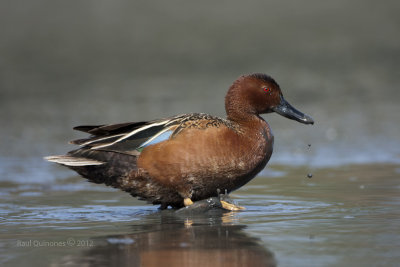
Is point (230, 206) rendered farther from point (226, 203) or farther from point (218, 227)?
point (218, 227)

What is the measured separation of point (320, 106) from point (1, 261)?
10.1 meters

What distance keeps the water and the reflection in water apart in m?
0.01

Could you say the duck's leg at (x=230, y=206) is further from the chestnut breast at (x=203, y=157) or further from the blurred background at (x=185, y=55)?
the blurred background at (x=185, y=55)

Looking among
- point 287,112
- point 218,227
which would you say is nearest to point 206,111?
point 287,112

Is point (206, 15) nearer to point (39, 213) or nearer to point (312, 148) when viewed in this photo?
point (312, 148)

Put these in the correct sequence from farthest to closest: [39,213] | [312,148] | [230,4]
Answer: [230,4] < [312,148] < [39,213]

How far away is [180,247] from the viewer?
4.95 metres

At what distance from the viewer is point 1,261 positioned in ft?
15.5

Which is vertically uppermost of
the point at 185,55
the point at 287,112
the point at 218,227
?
the point at 185,55

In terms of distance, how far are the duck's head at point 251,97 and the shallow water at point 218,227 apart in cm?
86

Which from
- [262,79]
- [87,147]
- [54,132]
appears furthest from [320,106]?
[87,147]

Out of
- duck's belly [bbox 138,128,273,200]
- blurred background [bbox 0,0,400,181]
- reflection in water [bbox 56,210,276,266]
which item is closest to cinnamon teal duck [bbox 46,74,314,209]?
duck's belly [bbox 138,128,273,200]

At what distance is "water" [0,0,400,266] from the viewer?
200 inches

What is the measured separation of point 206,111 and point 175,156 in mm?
6951
